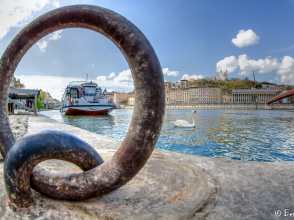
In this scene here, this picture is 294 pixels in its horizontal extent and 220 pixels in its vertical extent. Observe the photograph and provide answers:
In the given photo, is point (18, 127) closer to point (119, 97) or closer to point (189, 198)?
point (189, 198)

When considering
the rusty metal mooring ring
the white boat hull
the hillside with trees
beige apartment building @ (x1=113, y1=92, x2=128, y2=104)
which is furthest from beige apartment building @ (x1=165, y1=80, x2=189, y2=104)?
the rusty metal mooring ring

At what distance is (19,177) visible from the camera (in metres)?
1.40

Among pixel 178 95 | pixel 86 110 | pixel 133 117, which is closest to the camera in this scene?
pixel 133 117

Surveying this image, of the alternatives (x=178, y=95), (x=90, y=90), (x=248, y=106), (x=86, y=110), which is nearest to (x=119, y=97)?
(x=178, y=95)

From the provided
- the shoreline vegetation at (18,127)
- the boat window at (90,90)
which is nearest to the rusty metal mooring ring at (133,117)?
the shoreline vegetation at (18,127)

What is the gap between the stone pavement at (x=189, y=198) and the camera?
1397 mm

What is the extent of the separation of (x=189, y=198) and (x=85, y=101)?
93.4ft

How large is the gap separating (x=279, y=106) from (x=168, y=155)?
82395 millimetres

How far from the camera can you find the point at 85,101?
28516 mm

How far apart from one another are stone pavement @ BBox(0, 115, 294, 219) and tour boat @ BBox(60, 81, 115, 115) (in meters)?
26.5

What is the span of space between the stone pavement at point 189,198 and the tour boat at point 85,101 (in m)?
26.5

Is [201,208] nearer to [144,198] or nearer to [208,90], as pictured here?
[144,198]

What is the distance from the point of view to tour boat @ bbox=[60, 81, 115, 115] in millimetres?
27781

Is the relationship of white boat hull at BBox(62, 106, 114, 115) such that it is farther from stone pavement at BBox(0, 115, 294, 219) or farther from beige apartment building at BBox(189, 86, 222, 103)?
beige apartment building at BBox(189, 86, 222, 103)
